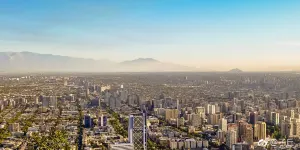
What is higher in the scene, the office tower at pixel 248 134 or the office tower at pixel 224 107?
the office tower at pixel 224 107

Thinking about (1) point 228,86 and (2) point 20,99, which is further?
(1) point 228,86

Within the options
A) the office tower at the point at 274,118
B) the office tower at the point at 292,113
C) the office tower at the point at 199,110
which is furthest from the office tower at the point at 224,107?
the office tower at the point at 292,113

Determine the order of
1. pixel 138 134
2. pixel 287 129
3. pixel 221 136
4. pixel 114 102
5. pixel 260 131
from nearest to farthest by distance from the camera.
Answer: pixel 138 134, pixel 221 136, pixel 260 131, pixel 287 129, pixel 114 102

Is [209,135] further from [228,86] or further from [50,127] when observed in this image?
[228,86]

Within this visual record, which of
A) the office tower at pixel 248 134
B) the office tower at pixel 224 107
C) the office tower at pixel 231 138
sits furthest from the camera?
the office tower at pixel 224 107

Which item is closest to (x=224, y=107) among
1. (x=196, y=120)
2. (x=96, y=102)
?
(x=196, y=120)

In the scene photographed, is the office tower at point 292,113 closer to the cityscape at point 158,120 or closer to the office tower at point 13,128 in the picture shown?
the cityscape at point 158,120

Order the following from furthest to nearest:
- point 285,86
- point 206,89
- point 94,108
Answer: point 206,89 → point 285,86 → point 94,108

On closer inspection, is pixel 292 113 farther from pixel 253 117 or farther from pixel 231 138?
pixel 231 138

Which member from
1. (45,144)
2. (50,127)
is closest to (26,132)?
(50,127)
